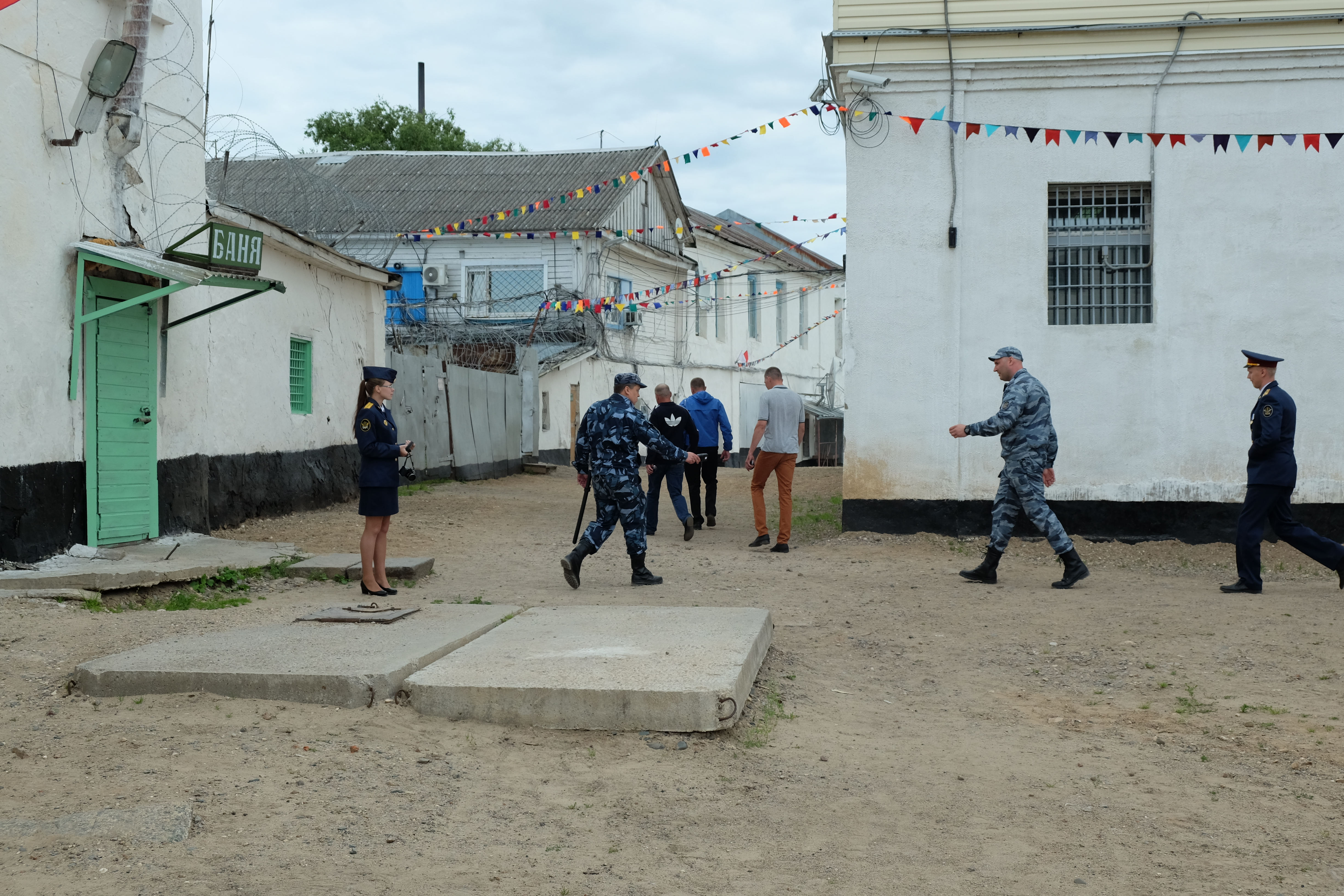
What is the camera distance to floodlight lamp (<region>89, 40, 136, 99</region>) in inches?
346

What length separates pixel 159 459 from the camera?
10375mm

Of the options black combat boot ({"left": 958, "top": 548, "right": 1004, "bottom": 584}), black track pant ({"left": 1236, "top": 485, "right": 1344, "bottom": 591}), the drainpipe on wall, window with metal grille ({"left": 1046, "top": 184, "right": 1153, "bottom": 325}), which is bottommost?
black combat boot ({"left": 958, "top": 548, "right": 1004, "bottom": 584})

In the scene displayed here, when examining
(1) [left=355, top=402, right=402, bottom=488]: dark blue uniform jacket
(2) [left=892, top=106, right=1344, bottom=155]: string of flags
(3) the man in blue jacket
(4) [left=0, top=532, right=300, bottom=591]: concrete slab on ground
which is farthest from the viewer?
(3) the man in blue jacket

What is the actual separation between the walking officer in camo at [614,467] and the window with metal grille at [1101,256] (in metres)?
4.93

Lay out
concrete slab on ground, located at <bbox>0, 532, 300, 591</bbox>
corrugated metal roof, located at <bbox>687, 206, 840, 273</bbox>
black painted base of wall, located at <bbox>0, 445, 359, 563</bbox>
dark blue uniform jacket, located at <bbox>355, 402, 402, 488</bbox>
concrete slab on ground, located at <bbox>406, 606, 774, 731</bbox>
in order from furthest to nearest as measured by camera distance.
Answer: corrugated metal roof, located at <bbox>687, 206, 840, 273</bbox> → black painted base of wall, located at <bbox>0, 445, 359, 563</bbox> → dark blue uniform jacket, located at <bbox>355, 402, 402, 488</bbox> → concrete slab on ground, located at <bbox>0, 532, 300, 591</bbox> → concrete slab on ground, located at <bbox>406, 606, 774, 731</bbox>

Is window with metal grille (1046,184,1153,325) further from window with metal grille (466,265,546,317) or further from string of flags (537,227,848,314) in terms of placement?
window with metal grille (466,265,546,317)

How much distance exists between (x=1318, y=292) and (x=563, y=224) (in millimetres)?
16451

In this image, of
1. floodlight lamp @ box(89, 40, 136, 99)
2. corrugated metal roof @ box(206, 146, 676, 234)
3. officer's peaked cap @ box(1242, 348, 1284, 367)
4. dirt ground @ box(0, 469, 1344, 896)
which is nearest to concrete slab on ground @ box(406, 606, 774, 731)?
dirt ground @ box(0, 469, 1344, 896)

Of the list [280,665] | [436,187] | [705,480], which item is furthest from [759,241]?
[280,665]

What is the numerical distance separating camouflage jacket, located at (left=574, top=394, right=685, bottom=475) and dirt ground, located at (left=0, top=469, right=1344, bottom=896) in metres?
1.82

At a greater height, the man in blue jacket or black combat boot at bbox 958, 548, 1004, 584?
the man in blue jacket

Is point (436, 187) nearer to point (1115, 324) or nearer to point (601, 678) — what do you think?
point (1115, 324)

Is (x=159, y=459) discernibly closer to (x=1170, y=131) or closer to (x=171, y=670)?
(x=171, y=670)

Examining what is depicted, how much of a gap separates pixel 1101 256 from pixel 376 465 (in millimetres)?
7295
